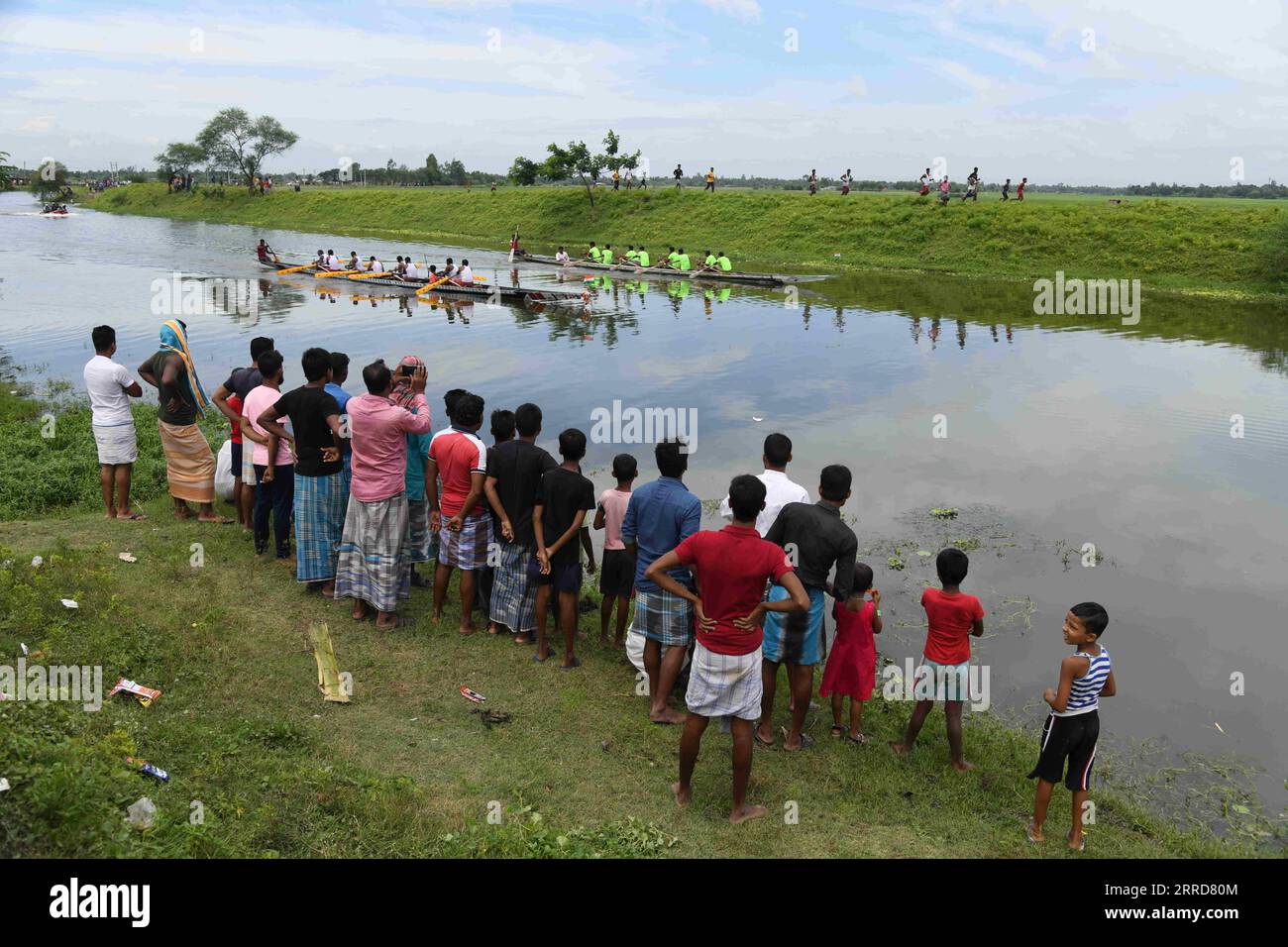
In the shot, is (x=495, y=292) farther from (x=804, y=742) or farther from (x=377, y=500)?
(x=804, y=742)

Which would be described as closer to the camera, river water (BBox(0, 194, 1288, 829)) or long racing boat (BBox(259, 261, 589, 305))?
river water (BBox(0, 194, 1288, 829))

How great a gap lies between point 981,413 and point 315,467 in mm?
11676

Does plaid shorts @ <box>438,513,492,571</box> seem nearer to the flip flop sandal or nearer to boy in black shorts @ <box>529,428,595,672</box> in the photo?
boy in black shorts @ <box>529,428,595,672</box>

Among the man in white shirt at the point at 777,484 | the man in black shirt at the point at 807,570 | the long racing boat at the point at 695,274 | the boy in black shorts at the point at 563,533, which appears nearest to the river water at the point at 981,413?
the long racing boat at the point at 695,274

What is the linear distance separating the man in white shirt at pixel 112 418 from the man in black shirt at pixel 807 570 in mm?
6623

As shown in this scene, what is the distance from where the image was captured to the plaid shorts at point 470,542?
737 cm

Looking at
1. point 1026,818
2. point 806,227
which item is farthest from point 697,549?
point 806,227

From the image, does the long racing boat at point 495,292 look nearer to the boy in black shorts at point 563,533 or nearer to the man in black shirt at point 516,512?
the man in black shirt at point 516,512

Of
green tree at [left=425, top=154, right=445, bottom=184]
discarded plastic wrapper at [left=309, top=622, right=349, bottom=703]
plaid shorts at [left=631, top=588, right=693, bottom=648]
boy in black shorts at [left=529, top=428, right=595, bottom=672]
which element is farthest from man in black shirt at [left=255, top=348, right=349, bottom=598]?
green tree at [left=425, top=154, right=445, bottom=184]

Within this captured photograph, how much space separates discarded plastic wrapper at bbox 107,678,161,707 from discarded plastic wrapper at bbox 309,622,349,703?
1.06 m

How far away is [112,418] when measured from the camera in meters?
8.95

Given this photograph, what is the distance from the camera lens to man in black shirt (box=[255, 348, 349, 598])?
290 inches

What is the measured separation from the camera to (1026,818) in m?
5.41
